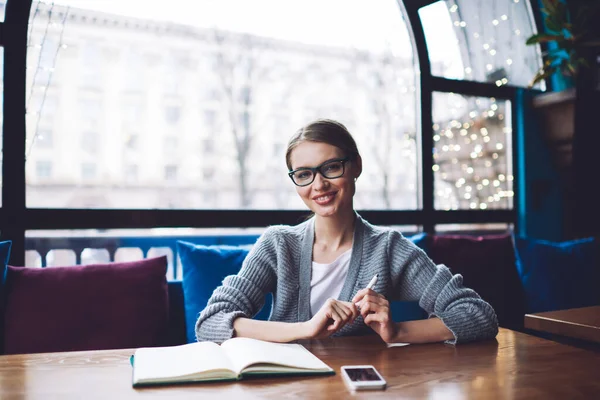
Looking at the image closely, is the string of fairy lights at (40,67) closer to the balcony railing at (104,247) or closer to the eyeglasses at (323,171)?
the balcony railing at (104,247)

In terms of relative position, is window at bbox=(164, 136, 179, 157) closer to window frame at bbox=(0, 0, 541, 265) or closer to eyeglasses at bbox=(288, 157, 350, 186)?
window frame at bbox=(0, 0, 541, 265)

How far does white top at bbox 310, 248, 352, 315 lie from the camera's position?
1.58 meters

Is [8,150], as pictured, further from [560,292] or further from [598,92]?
[598,92]

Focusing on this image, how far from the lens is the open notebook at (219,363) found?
934mm

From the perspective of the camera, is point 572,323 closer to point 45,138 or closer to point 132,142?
point 132,142

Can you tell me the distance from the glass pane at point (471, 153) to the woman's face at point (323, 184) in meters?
1.79

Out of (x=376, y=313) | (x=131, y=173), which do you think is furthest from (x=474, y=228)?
(x=376, y=313)

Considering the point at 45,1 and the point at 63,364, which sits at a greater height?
A: the point at 45,1

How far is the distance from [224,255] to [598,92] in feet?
8.96

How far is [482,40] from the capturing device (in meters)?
3.42

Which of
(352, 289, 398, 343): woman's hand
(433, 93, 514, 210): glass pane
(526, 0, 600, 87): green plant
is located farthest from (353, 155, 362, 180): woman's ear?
(526, 0, 600, 87): green plant

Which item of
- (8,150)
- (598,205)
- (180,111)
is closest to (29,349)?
(8,150)

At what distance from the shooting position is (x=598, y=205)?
3312 mm

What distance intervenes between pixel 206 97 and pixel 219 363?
6.62 ft
